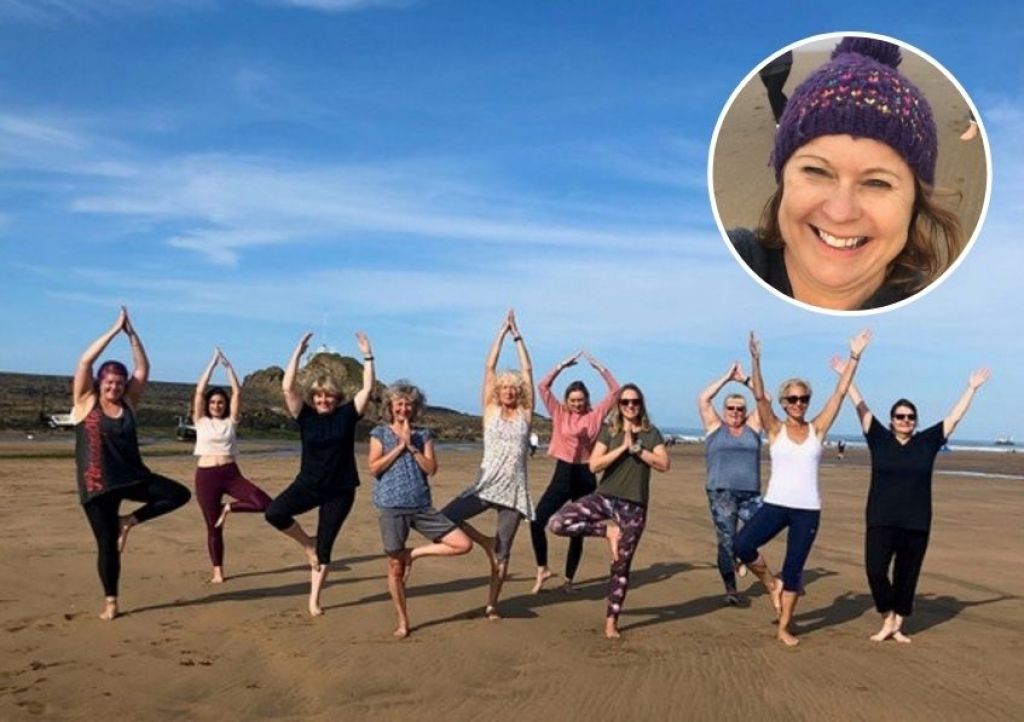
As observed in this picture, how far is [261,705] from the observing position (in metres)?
6.16

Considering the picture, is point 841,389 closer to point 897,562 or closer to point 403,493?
point 897,562

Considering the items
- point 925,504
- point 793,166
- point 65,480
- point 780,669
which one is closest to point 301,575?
point 780,669

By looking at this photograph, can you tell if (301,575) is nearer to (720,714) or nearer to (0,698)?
(0,698)

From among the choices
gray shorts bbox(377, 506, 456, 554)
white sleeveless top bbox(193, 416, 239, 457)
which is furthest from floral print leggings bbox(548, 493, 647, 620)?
white sleeveless top bbox(193, 416, 239, 457)

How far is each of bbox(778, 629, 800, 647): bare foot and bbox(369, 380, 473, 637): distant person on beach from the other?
8.20 ft

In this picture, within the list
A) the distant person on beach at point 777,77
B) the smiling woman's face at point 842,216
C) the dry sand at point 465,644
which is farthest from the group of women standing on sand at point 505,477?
the distant person on beach at point 777,77

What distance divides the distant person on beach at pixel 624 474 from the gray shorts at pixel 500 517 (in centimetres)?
81

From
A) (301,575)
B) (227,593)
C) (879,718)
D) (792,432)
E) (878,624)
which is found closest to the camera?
(879,718)

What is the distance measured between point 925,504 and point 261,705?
17.1 feet

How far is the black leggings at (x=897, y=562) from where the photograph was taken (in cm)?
820

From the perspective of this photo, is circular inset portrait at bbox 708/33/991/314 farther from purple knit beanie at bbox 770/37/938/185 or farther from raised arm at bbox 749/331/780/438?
raised arm at bbox 749/331/780/438

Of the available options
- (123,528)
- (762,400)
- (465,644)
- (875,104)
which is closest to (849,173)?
(875,104)

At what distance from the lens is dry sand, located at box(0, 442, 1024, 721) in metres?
6.30

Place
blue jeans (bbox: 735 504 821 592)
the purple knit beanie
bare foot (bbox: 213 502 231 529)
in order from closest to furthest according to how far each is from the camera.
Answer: the purple knit beanie → blue jeans (bbox: 735 504 821 592) → bare foot (bbox: 213 502 231 529)
